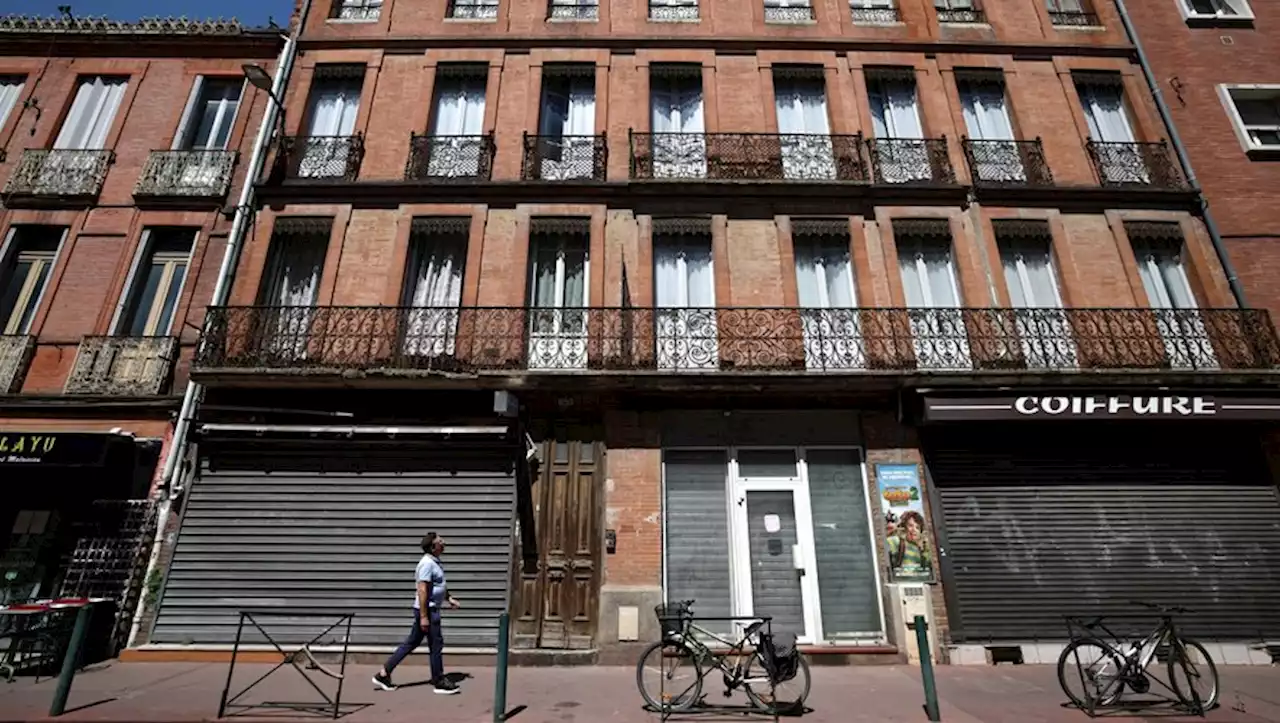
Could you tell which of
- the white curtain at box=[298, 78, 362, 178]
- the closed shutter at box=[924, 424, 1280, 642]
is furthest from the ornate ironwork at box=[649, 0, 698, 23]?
the closed shutter at box=[924, 424, 1280, 642]

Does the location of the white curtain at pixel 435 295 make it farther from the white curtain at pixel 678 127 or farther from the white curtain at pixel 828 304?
the white curtain at pixel 828 304

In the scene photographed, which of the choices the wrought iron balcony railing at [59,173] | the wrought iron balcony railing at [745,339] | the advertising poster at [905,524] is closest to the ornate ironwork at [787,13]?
the wrought iron balcony railing at [745,339]

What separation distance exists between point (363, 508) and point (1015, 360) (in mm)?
10719

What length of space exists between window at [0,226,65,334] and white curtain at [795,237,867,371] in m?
13.6

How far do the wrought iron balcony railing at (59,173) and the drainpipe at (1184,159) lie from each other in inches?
821

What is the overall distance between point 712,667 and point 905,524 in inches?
182

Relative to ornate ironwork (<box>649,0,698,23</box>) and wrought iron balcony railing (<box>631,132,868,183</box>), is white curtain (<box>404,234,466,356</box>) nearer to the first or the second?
wrought iron balcony railing (<box>631,132,868,183</box>)

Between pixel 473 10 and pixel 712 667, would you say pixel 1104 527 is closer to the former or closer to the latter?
pixel 712 667

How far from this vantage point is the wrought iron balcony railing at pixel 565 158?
37.8 ft

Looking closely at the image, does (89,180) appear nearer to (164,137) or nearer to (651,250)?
(164,137)

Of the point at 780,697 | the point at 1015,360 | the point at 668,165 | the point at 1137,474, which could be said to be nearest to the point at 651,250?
the point at 668,165

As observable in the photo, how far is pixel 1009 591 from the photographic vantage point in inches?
357

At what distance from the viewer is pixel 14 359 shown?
10.2 m

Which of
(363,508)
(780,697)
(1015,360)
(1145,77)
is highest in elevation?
(1145,77)
